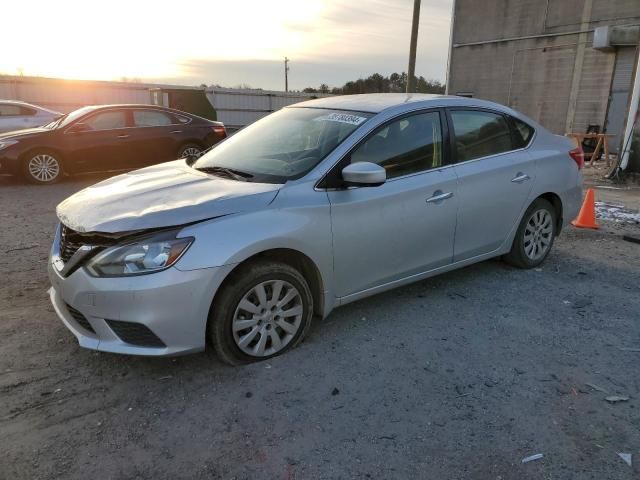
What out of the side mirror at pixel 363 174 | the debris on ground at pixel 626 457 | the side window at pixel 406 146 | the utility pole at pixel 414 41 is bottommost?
the debris on ground at pixel 626 457

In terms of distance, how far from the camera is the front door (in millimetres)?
3486

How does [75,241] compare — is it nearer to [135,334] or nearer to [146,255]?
[146,255]

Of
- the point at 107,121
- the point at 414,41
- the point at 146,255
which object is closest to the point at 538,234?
the point at 146,255

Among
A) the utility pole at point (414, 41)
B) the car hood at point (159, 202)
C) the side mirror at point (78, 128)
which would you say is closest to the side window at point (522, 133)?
the car hood at point (159, 202)

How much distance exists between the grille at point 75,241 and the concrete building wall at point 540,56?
18.2m

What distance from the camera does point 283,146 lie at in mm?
3898

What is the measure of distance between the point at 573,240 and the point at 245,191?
15.3 ft

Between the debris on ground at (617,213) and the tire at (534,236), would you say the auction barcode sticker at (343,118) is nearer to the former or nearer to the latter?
the tire at (534,236)

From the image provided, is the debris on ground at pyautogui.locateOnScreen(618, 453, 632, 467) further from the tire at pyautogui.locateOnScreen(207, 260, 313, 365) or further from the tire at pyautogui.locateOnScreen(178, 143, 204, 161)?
the tire at pyautogui.locateOnScreen(178, 143, 204, 161)

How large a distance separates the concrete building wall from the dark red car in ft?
45.0

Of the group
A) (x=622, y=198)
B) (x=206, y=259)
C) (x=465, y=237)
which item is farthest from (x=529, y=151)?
(x=622, y=198)

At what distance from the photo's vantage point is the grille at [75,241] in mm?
2914

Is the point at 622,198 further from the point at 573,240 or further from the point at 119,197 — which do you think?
the point at 119,197

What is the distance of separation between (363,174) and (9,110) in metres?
12.0
